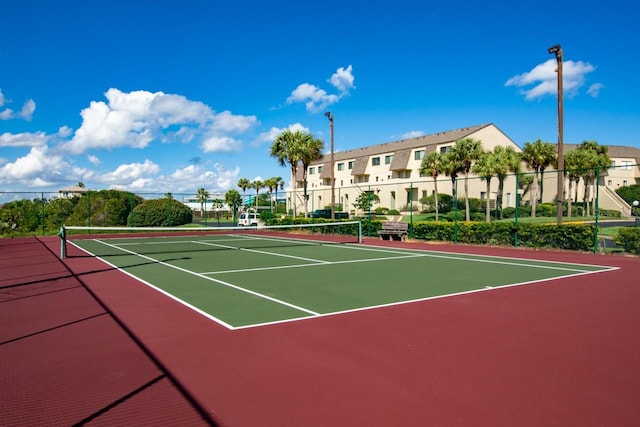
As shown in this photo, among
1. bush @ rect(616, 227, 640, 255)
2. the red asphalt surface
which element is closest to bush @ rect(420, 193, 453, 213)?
bush @ rect(616, 227, 640, 255)

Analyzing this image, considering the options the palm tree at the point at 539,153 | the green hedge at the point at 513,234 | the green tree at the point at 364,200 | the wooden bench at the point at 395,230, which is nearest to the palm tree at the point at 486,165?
the palm tree at the point at 539,153

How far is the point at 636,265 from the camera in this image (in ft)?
44.6

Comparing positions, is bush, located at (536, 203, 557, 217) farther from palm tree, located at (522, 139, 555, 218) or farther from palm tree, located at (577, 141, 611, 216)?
palm tree, located at (577, 141, 611, 216)

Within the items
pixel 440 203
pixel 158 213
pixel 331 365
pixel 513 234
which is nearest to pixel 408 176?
pixel 440 203

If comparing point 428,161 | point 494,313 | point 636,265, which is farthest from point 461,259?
point 428,161

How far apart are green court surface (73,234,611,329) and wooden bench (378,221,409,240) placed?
5.45 m

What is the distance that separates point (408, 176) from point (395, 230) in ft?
109

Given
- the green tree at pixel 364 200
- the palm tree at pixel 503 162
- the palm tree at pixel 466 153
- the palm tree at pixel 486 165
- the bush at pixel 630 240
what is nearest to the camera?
the bush at pixel 630 240

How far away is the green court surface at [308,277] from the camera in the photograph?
26.8 ft

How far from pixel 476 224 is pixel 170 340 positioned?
17.6m

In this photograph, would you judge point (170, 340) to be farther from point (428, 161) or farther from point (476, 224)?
point (428, 161)

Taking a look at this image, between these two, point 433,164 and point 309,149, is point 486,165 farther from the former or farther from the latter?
point 309,149

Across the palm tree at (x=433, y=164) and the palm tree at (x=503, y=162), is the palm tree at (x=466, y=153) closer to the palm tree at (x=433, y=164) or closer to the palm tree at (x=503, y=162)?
the palm tree at (x=433, y=164)

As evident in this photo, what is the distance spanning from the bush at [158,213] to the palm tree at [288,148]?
366 inches
